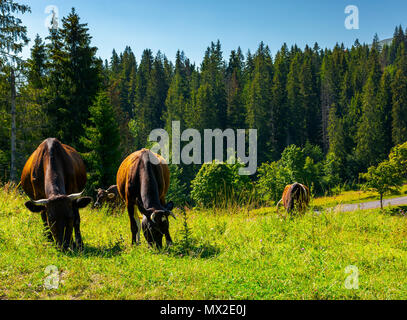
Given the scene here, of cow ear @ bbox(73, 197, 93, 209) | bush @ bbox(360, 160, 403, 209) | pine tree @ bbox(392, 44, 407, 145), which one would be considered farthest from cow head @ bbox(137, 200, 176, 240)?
pine tree @ bbox(392, 44, 407, 145)

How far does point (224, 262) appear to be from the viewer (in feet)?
19.0

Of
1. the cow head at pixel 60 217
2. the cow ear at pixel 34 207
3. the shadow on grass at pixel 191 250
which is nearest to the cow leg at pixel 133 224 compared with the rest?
the shadow on grass at pixel 191 250

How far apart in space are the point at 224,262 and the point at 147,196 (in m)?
2.10

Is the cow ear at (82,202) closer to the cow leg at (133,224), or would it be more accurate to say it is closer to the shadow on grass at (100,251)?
the shadow on grass at (100,251)

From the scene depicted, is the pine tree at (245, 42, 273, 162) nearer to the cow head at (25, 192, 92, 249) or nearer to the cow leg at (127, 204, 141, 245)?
the cow leg at (127, 204, 141, 245)

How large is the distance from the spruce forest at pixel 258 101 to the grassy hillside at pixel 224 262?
846 inches

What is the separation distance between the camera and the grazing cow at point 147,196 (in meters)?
6.22

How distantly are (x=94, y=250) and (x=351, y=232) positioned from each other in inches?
251

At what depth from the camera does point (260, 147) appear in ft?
286

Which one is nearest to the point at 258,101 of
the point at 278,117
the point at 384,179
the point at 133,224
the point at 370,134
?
the point at 278,117

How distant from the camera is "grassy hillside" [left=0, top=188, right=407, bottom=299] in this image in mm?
4461

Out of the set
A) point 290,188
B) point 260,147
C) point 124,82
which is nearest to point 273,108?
point 260,147

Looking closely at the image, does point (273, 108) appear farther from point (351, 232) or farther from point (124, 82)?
point (351, 232)

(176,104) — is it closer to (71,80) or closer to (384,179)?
(384,179)
